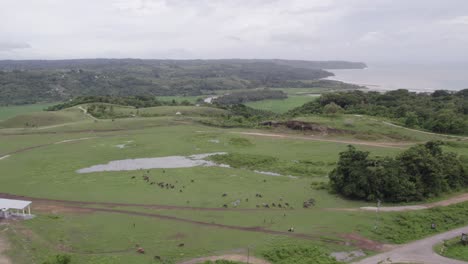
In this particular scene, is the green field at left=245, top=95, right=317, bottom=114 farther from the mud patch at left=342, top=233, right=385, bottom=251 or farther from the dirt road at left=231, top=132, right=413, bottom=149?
the mud patch at left=342, top=233, right=385, bottom=251

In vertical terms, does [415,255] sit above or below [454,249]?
below

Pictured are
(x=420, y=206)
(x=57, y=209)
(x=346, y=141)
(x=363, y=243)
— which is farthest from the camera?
(x=346, y=141)

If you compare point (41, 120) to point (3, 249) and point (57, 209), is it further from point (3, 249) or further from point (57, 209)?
point (3, 249)

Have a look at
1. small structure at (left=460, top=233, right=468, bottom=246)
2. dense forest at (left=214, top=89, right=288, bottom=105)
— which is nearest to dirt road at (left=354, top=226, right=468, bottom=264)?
small structure at (left=460, top=233, right=468, bottom=246)

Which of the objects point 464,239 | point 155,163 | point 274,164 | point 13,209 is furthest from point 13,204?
point 464,239

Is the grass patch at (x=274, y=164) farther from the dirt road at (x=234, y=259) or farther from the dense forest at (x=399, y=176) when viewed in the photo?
the dirt road at (x=234, y=259)
